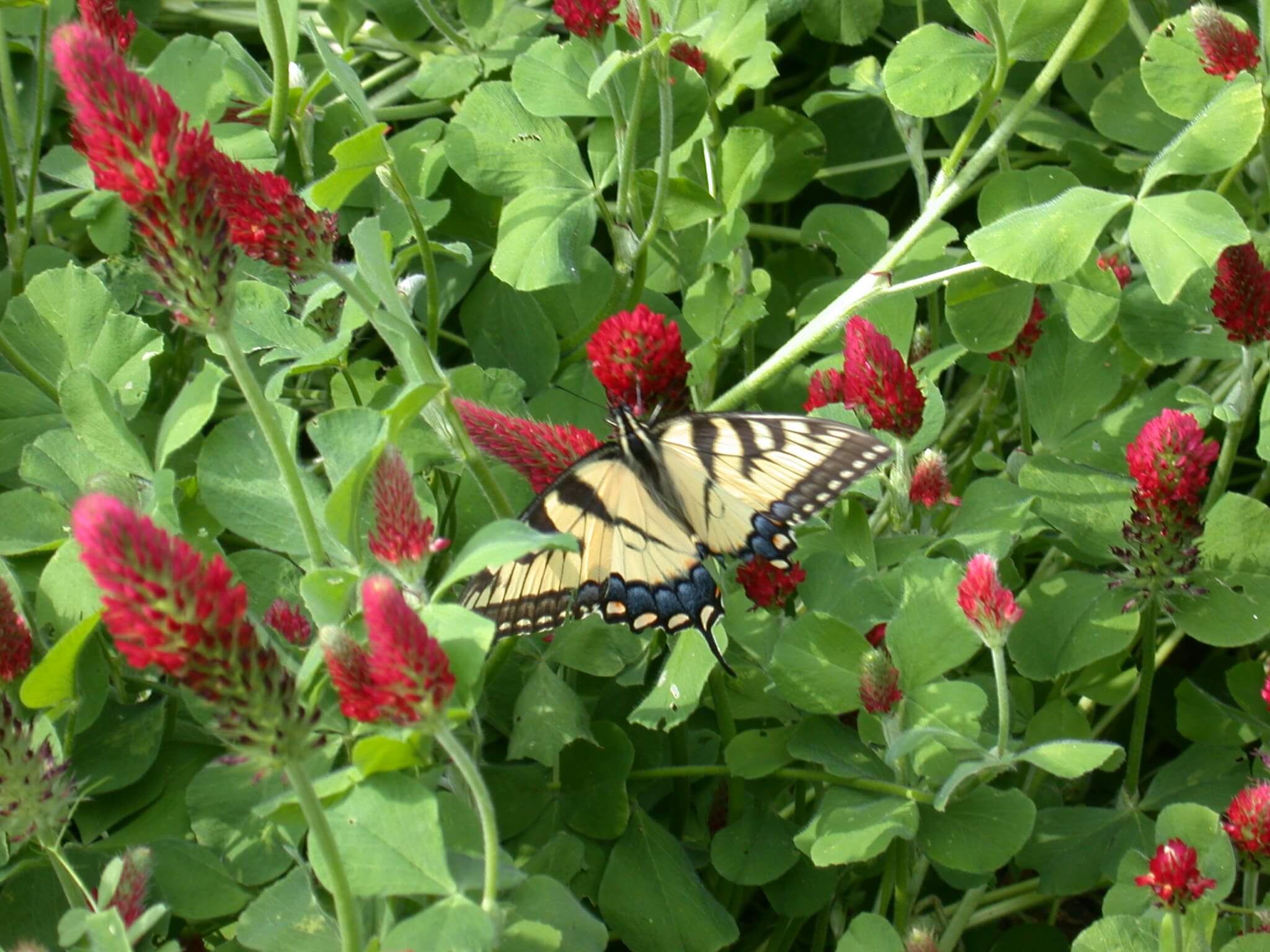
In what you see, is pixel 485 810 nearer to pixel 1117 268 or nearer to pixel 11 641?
pixel 11 641

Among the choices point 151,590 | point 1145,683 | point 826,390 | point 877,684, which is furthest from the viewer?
point 826,390

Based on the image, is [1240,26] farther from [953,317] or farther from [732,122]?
[732,122]

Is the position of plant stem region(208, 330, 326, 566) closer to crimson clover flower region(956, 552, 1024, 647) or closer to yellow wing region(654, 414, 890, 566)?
yellow wing region(654, 414, 890, 566)

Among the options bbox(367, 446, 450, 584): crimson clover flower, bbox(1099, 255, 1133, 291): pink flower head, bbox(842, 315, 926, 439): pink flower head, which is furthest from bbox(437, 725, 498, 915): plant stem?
bbox(1099, 255, 1133, 291): pink flower head

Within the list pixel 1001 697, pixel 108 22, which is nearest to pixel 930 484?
pixel 1001 697

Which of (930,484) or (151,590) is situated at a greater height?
(151,590)
